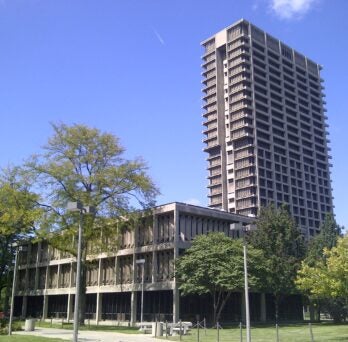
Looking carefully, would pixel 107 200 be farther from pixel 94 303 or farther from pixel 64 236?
pixel 94 303

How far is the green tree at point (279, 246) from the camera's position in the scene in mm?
51812

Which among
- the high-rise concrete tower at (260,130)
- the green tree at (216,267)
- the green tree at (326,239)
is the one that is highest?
the high-rise concrete tower at (260,130)

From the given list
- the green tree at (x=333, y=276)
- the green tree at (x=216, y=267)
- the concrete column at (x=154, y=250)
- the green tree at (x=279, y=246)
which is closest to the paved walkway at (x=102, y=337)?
the green tree at (x=333, y=276)

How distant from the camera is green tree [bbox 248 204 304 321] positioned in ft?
170

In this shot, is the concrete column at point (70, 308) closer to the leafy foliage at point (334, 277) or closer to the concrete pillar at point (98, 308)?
the concrete pillar at point (98, 308)

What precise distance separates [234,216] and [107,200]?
64.0ft

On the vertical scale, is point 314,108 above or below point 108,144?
above

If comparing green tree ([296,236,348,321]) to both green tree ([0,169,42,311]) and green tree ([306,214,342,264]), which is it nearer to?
green tree ([306,214,342,264])

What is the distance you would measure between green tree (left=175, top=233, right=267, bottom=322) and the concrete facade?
13.0 ft

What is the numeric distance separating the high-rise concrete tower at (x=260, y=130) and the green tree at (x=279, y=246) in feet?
235

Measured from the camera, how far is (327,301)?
5466cm

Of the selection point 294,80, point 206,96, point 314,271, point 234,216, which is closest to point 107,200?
point 234,216

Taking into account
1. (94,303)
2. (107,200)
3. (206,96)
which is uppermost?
(206,96)

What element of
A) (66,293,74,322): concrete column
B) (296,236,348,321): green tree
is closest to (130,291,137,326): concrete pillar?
(66,293,74,322): concrete column
